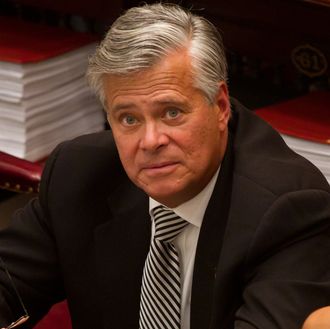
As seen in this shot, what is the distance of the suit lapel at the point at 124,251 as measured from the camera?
1771 millimetres

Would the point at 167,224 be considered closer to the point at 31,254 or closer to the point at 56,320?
the point at 31,254

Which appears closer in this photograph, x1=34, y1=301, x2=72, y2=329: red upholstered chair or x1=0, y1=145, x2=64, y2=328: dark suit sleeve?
x1=0, y1=145, x2=64, y2=328: dark suit sleeve

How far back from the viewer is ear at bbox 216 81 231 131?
1.56 meters

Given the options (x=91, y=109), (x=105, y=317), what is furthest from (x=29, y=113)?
(x=105, y=317)

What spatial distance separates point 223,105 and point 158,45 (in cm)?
18

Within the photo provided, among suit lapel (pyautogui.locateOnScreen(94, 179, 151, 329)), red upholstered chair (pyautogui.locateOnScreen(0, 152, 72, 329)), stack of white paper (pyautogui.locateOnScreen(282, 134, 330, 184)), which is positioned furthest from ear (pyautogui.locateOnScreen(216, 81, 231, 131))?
red upholstered chair (pyautogui.locateOnScreen(0, 152, 72, 329))

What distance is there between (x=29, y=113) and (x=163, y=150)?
1.08 metres

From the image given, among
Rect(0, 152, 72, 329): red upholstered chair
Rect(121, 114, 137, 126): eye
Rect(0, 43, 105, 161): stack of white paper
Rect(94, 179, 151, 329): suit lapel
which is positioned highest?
Rect(121, 114, 137, 126): eye

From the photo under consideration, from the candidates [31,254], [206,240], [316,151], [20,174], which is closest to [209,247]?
[206,240]

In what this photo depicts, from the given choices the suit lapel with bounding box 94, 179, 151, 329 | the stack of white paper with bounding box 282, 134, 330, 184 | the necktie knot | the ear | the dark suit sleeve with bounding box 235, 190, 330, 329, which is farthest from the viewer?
the stack of white paper with bounding box 282, 134, 330, 184

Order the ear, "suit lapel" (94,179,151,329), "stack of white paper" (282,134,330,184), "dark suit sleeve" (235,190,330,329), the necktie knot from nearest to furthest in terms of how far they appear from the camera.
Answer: "dark suit sleeve" (235,190,330,329) → the ear → the necktie knot → "suit lapel" (94,179,151,329) → "stack of white paper" (282,134,330,184)

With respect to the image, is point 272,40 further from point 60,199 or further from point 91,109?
point 60,199

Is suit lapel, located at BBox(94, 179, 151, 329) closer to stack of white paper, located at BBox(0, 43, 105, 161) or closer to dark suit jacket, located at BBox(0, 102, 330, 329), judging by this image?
dark suit jacket, located at BBox(0, 102, 330, 329)

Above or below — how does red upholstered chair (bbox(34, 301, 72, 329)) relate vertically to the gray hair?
below
